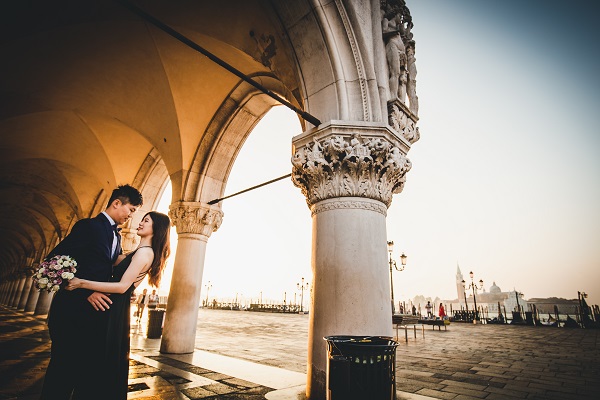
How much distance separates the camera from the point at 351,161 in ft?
9.89

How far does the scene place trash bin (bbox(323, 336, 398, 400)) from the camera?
1.93 m

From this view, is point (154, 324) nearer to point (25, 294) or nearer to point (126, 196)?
point (126, 196)

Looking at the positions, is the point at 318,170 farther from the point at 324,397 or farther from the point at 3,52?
the point at 3,52

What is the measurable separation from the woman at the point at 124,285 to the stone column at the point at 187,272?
410 centimetres

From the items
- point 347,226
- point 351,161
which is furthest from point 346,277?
point 351,161

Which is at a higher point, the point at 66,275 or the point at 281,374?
the point at 66,275

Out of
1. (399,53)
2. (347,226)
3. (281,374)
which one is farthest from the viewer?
(281,374)

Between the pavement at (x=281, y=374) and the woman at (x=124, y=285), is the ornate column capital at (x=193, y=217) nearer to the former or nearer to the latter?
the pavement at (x=281, y=374)

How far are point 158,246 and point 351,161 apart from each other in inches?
72.7

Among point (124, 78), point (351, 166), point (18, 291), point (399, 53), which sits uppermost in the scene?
point (124, 78)

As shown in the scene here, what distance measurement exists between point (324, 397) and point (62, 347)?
2003 mm

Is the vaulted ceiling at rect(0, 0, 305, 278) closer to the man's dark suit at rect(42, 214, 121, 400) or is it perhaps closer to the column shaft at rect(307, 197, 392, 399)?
the column shaft at rect(307, 197, 392, 399)

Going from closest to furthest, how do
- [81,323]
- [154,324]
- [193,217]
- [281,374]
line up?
[81,323]
[281,374]
[193,217]
[154,324]

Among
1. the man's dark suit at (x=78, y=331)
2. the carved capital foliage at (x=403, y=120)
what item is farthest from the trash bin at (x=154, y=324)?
the carved capital foliage at (x=403, y=120)
